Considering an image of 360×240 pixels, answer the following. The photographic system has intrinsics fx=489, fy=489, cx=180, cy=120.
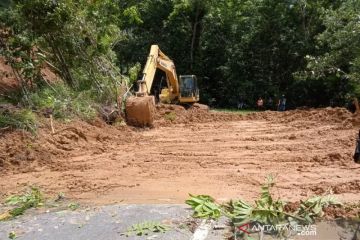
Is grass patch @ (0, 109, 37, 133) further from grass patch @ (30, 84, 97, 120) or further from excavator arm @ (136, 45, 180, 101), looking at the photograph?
excavator arm @ (136, 45, 180, 101)

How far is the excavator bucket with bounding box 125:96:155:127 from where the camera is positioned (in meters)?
14.5

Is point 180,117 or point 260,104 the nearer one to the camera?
point 180,117

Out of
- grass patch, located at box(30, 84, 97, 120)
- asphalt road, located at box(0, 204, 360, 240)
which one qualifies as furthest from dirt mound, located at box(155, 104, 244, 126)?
asphalt road, located at box(0, 204, 360, 240)

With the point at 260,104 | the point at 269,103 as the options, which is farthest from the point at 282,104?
the point at 269,103

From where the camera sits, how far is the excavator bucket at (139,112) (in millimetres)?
14547

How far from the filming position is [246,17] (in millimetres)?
32062

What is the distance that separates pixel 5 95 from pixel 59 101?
4.81 feet

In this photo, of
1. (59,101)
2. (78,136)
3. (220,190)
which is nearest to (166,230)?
(220,190)

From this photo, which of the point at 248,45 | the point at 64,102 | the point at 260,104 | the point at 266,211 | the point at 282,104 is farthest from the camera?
the point at 248,45

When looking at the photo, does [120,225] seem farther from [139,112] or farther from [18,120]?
[139,112]

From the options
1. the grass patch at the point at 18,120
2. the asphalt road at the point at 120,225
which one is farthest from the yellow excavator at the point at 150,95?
the asphalt road at the point at 120,225

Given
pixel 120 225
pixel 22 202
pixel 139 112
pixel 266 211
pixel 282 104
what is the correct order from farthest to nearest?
pixel 282 104 < pixel 139 112 < pixel 22 202 < pixel 120 225 < pixel 266 211

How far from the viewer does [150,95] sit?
17.6m

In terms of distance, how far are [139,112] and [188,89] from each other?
24.8 feet
